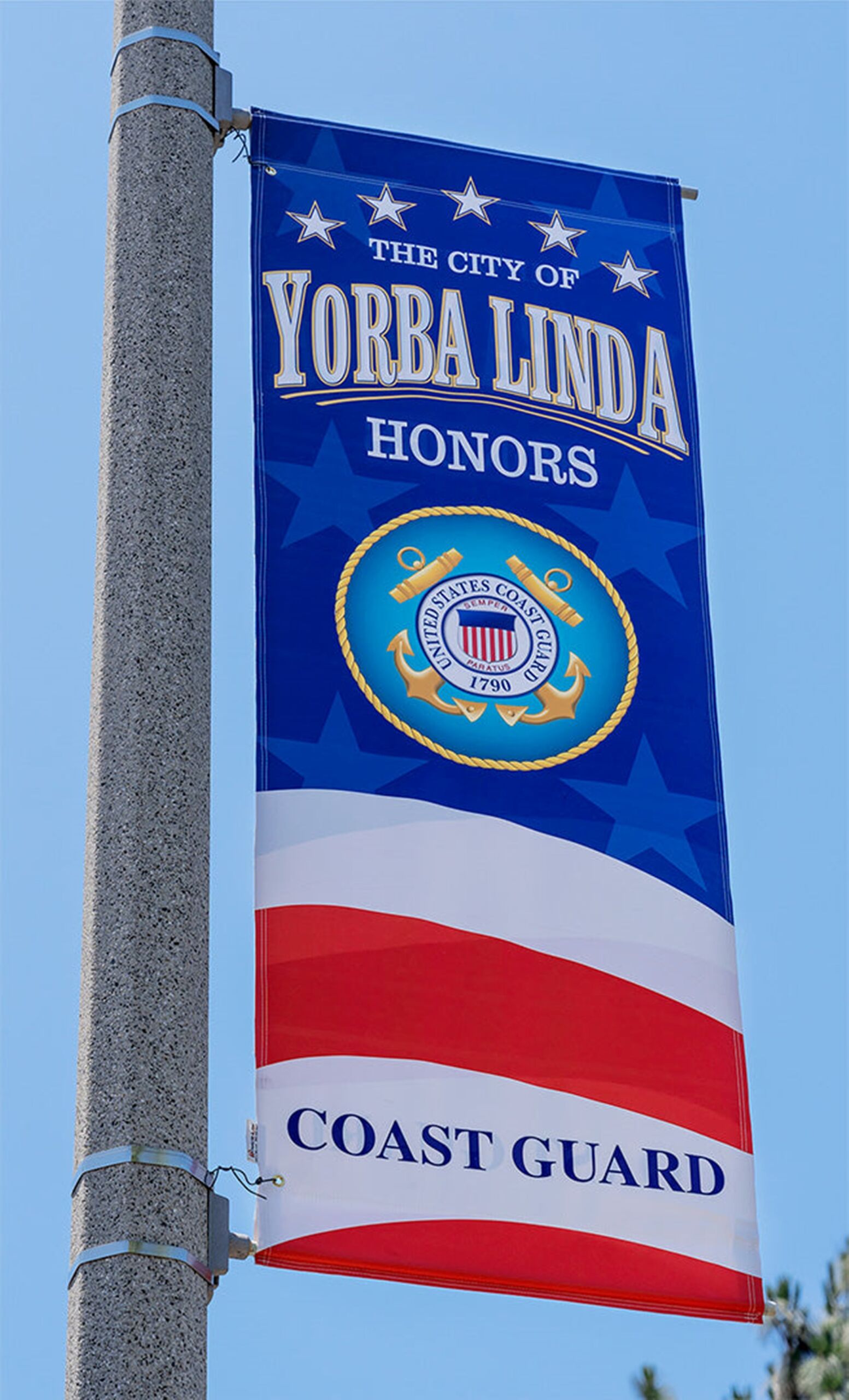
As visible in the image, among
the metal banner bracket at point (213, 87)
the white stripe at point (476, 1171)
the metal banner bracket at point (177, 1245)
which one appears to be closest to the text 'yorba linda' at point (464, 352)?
the metal banner bracket at point (213, 87)

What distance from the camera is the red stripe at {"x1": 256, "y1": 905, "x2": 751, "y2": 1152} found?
261 inches

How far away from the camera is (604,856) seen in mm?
7254

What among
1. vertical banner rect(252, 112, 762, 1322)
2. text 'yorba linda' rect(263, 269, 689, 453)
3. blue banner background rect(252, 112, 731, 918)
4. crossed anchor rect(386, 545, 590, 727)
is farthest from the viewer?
text 'yorba linda' rect(263, 269, 689, 453)

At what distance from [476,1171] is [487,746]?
51.8 inches

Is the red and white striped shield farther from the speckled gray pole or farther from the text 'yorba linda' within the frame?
the speckled gray pole

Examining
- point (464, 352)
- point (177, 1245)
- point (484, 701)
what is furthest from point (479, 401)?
point (177, 1245)

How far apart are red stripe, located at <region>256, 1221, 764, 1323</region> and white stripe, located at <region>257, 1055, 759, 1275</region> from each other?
0.03 m

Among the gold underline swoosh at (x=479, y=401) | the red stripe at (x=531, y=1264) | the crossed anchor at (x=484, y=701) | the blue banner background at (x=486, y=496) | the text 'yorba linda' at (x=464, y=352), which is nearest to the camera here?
the red stripe at (x=531, y=1264)

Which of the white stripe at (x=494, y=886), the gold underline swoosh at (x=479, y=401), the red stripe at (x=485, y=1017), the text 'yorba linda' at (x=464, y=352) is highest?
the text 'yorba linda' at (x=464, y=352)

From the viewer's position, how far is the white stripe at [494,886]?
6.87 m

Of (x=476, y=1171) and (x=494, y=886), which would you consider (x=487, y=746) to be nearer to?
(x=494, y=886)

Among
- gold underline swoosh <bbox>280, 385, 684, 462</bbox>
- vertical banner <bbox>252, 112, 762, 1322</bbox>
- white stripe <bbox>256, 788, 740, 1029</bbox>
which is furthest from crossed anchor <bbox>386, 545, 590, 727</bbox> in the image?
gold underline swoosh <bbox>280, 385, 684, 462</bbox>

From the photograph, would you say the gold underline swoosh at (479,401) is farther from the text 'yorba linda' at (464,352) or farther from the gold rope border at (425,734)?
the gold rope border at (425,734)

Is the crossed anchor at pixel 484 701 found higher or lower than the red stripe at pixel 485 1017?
higher
